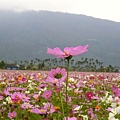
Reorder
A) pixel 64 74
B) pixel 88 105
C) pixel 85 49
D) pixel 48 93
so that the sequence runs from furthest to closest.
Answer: pixel 88 105
pixel 48 93
pixel 64 74
pixel 85 49

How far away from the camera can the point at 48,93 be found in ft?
6.74

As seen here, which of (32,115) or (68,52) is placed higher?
(68,52)

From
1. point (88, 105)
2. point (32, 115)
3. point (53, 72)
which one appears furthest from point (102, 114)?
point (53, 72)

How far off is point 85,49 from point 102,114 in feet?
5.47

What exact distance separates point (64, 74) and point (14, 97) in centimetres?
77

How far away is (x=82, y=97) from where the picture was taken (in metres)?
3.54

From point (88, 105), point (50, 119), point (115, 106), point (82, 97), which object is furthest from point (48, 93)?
point (82, 97)

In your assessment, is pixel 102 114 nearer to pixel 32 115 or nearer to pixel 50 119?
pixel 32 115

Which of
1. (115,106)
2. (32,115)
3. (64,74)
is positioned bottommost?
(32,115)

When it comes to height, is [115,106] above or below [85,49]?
below

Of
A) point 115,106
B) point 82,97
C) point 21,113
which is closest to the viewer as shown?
point 115,106

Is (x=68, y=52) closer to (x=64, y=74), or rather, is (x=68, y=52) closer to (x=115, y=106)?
(x=64, y=74)

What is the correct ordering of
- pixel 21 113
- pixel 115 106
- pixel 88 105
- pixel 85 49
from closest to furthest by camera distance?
pixel 85 49, pixel 115 106, pixel 21 113, pixel 88 105

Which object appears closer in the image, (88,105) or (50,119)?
(50,119)
